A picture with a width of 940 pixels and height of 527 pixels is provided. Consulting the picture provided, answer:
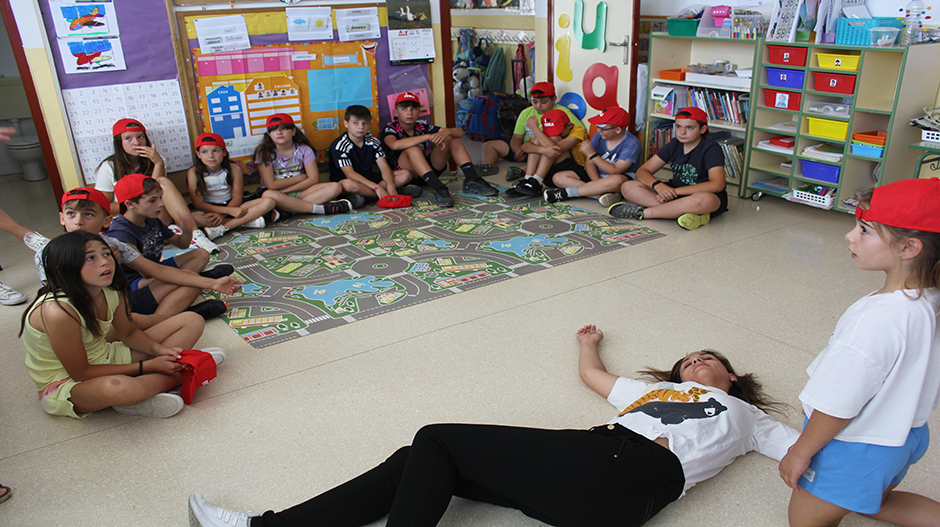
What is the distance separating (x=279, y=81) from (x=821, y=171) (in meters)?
3.79

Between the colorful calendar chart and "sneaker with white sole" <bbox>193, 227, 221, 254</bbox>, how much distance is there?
2.89 feet

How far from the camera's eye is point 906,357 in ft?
4.33

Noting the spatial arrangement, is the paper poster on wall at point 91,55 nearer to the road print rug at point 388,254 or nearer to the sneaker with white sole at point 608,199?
the road print rug at point 388,254

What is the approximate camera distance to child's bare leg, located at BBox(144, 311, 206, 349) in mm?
2547

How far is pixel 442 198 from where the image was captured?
4777 mm

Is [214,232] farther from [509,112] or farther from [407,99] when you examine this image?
[509,112]

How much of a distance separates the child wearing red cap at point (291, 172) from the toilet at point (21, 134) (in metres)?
2.60

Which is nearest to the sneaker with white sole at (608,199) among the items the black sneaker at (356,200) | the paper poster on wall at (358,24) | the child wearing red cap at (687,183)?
the child wearing red cap at (687,183)

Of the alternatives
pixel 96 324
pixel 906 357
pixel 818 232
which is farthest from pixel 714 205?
pixel 96 324

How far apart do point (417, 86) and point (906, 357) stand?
15.2 ft

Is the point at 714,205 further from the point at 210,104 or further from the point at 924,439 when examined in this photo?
the point at 210,104

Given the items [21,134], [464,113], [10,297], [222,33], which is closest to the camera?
[10,297]

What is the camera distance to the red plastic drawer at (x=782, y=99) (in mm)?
4312

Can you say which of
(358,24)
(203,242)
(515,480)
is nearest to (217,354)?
(515,480)
